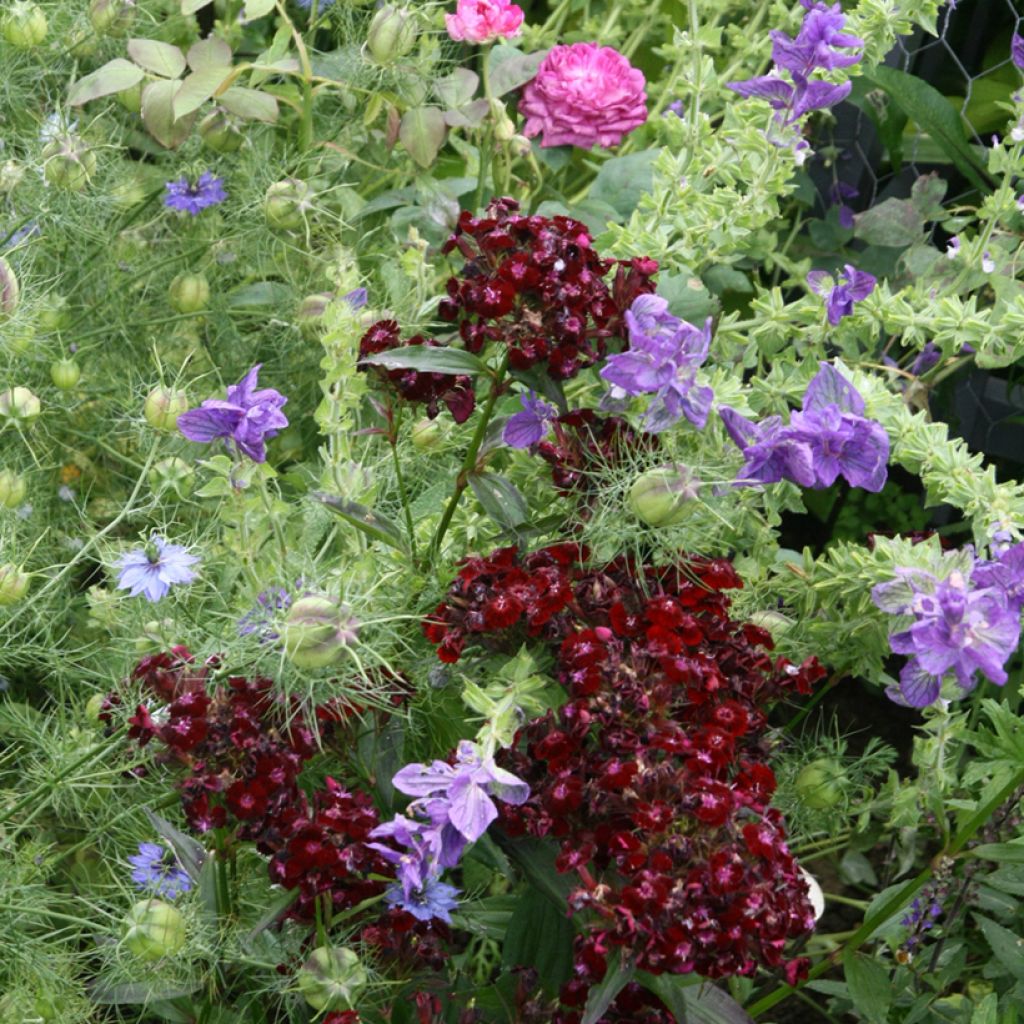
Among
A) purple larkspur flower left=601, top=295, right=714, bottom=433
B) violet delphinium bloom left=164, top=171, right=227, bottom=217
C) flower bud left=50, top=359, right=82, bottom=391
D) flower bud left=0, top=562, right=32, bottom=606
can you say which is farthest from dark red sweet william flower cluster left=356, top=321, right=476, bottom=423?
violet delphinium bloom left=164, top=171, right=227, bottom=217

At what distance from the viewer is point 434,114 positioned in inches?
53.0

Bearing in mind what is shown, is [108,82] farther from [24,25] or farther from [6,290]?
[6,290]

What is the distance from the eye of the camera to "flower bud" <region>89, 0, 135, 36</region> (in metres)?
1.32

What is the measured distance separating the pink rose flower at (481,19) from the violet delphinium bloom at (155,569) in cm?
57

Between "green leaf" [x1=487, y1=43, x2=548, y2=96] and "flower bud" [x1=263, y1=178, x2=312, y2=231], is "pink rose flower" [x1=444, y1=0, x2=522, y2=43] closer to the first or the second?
"green leaf" [x1=487, y1=43, x2=548, y2=96]

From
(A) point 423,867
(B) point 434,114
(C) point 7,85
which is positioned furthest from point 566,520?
(C) point 7,85

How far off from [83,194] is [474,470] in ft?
2.07

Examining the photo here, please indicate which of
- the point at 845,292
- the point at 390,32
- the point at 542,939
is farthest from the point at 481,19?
the point at 542,939

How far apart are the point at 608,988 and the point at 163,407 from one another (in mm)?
534

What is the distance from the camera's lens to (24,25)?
4.23 ft

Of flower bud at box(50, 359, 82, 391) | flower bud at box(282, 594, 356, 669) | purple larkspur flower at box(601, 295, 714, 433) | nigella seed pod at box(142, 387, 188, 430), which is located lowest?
flower bud at box(50, 359, 82, 391)

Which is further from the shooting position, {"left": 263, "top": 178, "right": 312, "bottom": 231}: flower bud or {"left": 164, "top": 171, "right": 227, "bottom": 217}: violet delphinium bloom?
{"left": 164, "top": 171, "right": 227, "bottom": 217}: violet delphinium bloom

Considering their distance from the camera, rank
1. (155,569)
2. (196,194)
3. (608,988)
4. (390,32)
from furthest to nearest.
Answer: (196,194) → (390,32) → (155,569) → (608,988)

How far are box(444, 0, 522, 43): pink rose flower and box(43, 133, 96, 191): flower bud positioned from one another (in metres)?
0.35
